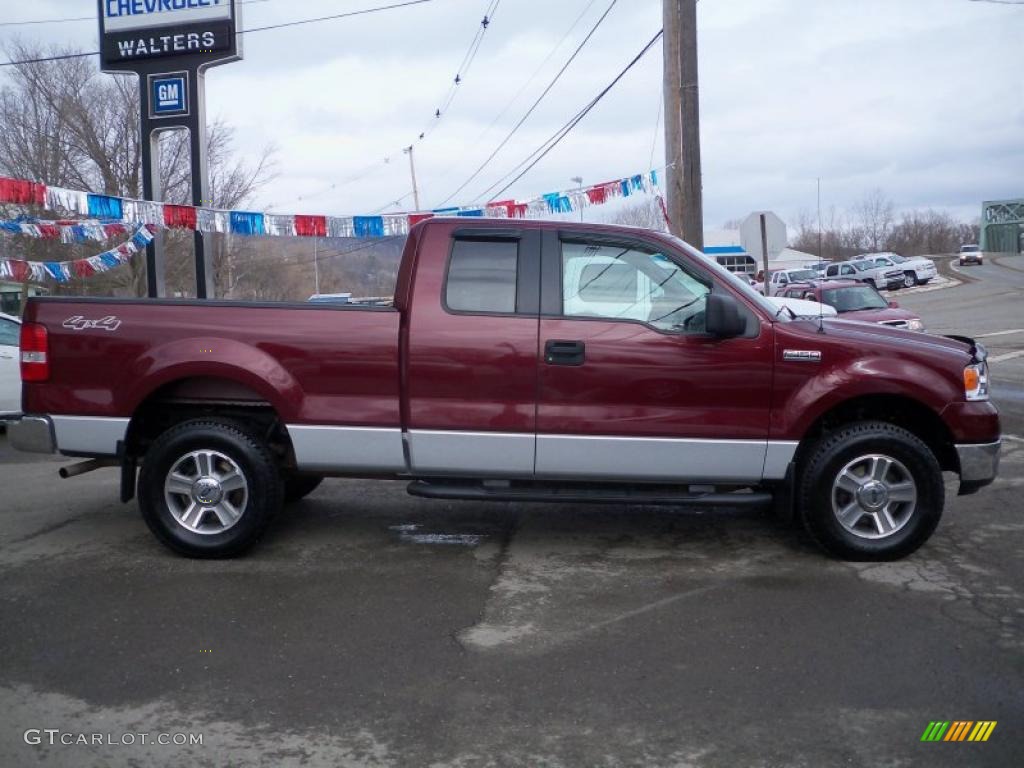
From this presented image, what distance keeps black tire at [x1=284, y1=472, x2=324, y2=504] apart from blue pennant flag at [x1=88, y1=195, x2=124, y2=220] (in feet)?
21.6

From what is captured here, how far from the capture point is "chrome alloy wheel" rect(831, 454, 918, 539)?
535cm

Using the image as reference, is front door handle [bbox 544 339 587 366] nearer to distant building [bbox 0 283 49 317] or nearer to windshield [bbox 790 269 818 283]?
distant building [bbox 0 283 49 317]

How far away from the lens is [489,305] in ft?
17.9

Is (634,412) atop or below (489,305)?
below

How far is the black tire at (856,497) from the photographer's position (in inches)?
209

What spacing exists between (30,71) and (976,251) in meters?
56.5

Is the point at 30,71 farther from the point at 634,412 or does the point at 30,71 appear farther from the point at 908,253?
the point at 908,253

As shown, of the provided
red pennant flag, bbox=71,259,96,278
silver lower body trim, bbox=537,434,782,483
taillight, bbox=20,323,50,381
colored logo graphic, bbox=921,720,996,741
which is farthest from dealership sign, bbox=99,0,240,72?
colored logo graphic, bbox=921,720,996,741

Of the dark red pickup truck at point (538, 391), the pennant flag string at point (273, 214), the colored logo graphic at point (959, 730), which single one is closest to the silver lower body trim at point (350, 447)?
the dark red pickup truck at point (538, 391)

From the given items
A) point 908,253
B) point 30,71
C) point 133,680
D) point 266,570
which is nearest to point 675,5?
point 266,570

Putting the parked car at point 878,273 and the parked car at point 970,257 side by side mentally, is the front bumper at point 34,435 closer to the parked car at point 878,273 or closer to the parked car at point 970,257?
the parked car at point 878,273

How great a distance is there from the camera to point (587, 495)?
5348mm

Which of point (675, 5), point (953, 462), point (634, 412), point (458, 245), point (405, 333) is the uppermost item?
point (675, 5)

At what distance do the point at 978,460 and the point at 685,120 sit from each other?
7.98 meters
